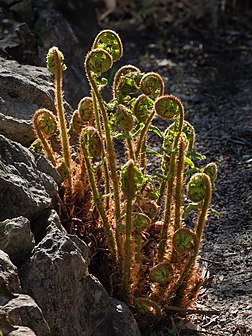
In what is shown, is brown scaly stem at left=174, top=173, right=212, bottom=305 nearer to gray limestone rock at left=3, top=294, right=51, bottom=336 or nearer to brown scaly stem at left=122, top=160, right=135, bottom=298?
brown scaly stem at left=122, top=160, right=135, bottom=298

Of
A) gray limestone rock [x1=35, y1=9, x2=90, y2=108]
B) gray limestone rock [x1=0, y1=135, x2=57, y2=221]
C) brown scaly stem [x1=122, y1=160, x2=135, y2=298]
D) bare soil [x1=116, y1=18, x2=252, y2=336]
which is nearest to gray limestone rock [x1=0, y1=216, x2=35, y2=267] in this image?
gray limestone rock [x1=0, y1=135, x2=57, y2=221]

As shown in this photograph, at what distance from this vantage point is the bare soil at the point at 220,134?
114 inches

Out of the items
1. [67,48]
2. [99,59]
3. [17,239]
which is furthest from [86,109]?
[67,48]

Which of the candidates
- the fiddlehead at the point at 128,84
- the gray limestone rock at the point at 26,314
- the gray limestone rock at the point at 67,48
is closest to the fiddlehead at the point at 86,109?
the fiddlehead at the point at 128,84

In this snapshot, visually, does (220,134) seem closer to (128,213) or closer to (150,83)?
A: (150,83)

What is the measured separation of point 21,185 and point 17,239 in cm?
24

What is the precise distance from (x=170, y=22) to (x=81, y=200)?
14.9ft

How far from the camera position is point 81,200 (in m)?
2.83

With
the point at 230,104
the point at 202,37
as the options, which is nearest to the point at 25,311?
the point at 230,104

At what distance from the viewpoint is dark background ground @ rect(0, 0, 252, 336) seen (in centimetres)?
303

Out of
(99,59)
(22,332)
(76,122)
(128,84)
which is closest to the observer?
(22,332)

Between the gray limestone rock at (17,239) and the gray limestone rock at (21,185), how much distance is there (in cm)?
14

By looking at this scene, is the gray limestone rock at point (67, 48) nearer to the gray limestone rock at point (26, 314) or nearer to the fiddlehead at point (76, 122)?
the fiddlehead at point (76, 122)

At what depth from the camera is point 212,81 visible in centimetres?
574
